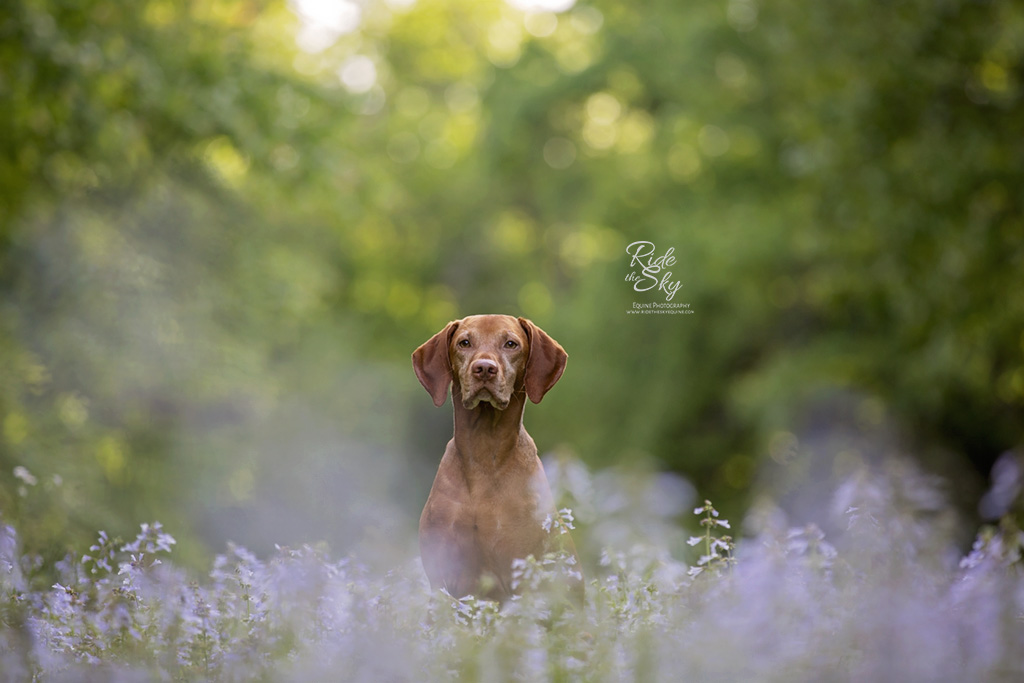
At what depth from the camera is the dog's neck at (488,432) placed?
3271mm

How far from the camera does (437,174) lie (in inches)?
882

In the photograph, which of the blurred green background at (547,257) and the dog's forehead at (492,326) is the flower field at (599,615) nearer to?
the blurred green background at (547,257)

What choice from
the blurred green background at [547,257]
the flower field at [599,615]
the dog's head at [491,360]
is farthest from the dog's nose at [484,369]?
the blurred green background at [547,257]

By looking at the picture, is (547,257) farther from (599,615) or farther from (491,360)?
(491,360)

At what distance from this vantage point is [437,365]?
3.25 m

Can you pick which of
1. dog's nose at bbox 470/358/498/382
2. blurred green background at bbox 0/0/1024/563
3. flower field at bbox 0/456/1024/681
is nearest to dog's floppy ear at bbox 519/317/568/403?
dog's nose at bbox 470/358/498/382

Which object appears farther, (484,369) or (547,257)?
(547,257)

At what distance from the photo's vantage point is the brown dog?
10.5ft

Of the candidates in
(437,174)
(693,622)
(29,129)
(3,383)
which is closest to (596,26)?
(437,174)

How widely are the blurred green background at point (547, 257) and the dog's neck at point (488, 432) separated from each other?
0.43m

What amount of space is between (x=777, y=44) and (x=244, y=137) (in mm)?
6061

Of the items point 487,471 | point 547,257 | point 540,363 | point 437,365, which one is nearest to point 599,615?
point 487,471

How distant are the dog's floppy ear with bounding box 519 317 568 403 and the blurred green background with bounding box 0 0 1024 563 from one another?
0.70 m

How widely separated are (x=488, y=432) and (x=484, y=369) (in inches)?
10.9
